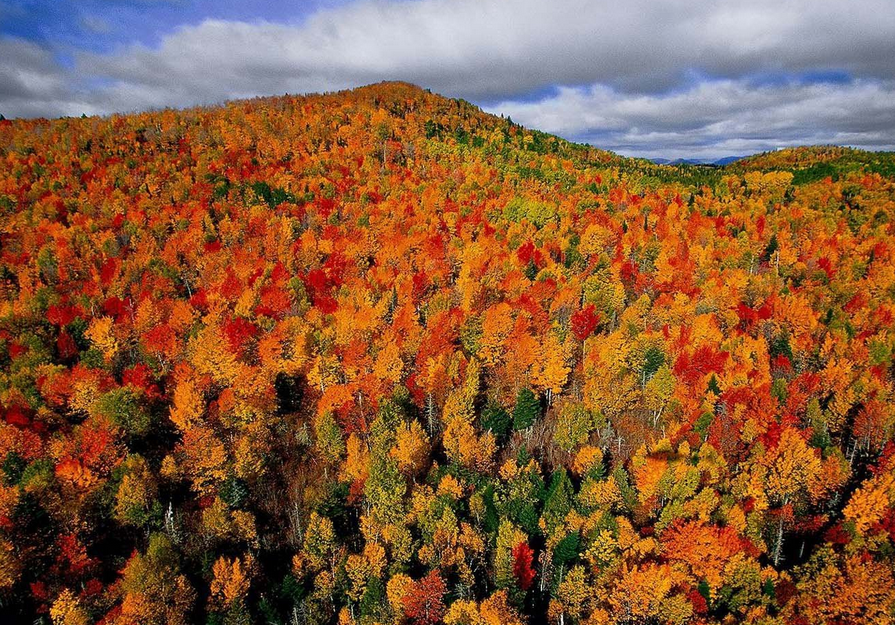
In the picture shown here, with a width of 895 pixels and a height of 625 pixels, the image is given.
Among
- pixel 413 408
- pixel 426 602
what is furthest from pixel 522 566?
pixel 413 408

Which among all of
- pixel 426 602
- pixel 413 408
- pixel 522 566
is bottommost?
pixel 426 602

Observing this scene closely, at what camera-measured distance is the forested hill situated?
42.0m

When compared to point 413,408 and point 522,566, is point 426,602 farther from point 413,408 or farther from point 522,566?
point 413,408

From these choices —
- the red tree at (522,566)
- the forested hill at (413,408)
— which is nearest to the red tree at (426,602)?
the forested hill at (413,408)

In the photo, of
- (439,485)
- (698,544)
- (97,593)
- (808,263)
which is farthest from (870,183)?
(97,593)

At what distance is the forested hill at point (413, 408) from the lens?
138ft

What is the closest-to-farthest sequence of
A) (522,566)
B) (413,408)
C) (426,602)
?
(426,602)
(522,566)
(413,408)

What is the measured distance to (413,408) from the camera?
63.5 meters

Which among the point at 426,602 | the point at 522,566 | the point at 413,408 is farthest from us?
the point at 413,408

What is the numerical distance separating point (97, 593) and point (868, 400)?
92.0 m

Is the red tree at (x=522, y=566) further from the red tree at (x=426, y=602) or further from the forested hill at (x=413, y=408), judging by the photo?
the red tree at (x=426, y=602)

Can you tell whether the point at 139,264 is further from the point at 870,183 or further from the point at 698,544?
the point at 870,183

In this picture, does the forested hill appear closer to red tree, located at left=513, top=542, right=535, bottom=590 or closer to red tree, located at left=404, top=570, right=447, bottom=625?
red tree, located at left=404, top=570, right=447, bottom=625

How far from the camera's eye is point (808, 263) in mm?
102125
